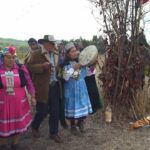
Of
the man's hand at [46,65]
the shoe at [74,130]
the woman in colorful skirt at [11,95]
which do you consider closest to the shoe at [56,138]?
the shoe at [74,130]

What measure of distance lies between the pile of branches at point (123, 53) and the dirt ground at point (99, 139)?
0.49 m

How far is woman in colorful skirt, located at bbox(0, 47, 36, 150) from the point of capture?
5668mm

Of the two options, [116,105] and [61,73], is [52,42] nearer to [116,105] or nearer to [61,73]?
[61,73]

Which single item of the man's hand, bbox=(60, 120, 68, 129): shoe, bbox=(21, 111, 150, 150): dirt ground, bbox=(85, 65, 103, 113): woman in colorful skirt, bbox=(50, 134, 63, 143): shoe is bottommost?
bbox=(21, 111, 150, 150): dirt ground

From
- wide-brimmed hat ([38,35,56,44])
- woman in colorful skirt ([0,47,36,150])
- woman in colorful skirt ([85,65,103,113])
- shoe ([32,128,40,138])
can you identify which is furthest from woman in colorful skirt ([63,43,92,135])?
woman in colorful skirt ([0,47,36,150])

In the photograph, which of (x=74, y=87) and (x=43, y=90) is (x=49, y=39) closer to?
(x=43, y=90)

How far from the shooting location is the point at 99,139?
6.71m

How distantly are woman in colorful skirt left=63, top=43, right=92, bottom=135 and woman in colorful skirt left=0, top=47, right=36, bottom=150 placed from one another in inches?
37.4

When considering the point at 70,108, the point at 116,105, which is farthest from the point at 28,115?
the point at 116,105

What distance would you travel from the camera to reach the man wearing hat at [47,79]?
6.33 meters

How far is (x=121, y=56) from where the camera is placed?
752cm

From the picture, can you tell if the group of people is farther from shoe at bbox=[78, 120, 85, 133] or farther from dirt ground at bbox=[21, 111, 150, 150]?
dirt ground at bbox=[21, 111, 150, 150]

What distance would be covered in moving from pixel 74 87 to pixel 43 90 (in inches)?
21.7

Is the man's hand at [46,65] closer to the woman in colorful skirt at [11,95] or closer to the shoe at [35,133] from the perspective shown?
the woman in colorful skirt at [11,95]
